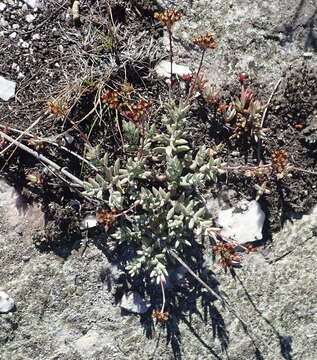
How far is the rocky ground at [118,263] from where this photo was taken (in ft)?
16.8

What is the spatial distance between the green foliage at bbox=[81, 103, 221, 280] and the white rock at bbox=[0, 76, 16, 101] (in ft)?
3.78

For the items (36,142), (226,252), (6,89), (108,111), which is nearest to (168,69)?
(108,111)

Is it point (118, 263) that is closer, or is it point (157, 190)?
point (157, 190)

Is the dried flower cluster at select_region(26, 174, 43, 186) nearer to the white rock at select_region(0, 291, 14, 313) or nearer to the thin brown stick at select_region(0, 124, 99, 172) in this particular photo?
the thin brown stick at select_region(0, 124, 99, 172)

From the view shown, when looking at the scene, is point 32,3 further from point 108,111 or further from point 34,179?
point 34,179

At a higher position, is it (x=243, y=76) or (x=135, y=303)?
(x=243, y=76)

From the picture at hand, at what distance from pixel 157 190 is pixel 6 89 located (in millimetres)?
1892

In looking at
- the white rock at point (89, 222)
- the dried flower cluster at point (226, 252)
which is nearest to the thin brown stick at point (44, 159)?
the white rock at point (89, 222)

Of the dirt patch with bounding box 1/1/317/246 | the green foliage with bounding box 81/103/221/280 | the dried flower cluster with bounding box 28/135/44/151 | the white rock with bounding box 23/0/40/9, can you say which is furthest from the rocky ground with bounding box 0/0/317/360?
the white rock with bounding box 23/0/40/9

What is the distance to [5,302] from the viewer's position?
201 inches

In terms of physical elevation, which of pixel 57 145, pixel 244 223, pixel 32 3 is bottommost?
pixel 244 223

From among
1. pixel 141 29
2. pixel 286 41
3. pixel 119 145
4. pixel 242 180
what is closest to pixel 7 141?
pixel 119 145

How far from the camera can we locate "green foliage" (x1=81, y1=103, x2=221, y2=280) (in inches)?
188

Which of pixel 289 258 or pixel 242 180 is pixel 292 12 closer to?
pixel 242 180
